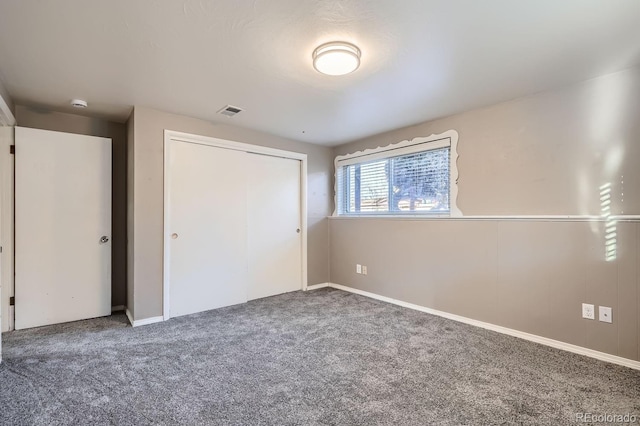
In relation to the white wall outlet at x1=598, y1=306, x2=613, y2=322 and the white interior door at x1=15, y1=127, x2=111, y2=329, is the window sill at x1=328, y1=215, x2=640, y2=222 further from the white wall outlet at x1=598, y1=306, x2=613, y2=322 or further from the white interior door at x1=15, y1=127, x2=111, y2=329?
the white interior door at x1=15, y1=127, x2=111, y2=329

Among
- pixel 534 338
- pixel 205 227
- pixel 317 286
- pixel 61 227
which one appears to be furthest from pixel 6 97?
pixel 534 338

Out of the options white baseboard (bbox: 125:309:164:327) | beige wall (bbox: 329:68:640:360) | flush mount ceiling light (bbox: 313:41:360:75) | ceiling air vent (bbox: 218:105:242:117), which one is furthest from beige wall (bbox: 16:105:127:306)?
beige wall (bbox: 329:68:640:360)

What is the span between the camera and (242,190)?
3910mm

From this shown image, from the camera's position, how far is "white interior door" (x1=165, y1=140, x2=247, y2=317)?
3.40 metres

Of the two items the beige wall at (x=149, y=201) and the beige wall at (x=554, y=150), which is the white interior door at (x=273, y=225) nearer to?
the beige wall at (x=149, y=201)

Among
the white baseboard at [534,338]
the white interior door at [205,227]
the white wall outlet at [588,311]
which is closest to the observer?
the white baseboard at [534,338]

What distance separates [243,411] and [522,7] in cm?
272

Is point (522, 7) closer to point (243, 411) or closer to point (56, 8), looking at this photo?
point (56, 8)

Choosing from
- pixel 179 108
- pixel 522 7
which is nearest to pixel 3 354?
pixel 179 108

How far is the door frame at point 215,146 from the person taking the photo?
328 cm

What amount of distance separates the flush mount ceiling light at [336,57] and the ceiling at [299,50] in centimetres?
6

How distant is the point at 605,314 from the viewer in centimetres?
237

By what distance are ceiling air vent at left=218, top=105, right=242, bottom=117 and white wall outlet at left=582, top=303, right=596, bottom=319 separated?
3609mm

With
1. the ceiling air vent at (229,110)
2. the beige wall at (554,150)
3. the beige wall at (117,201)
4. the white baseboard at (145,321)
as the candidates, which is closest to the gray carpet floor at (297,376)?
the white baseboard at (145,321)
